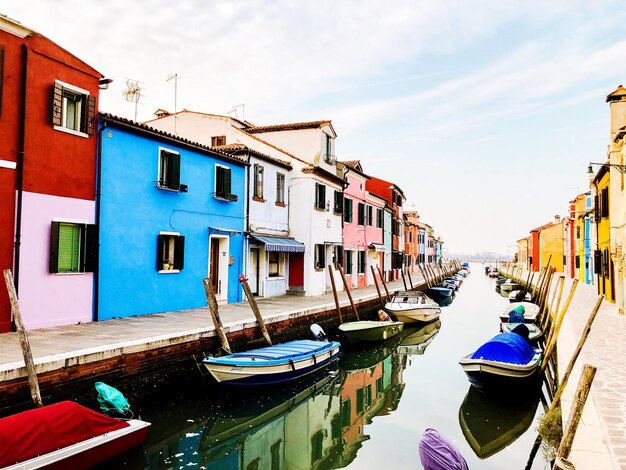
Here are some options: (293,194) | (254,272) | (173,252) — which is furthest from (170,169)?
(293,194)

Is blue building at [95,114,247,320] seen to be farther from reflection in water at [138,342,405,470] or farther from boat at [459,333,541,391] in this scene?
boat at [459,333,541,391]

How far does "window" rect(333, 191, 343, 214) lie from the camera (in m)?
25.9

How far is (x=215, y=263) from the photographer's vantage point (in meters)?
17.9

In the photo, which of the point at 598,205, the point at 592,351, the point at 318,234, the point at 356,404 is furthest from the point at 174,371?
the point at 598,205

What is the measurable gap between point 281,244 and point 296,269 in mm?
2947

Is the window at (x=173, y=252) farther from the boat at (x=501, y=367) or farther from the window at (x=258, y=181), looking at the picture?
the boat at (x=501, y=367)

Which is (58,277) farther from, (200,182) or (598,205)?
(598,205)

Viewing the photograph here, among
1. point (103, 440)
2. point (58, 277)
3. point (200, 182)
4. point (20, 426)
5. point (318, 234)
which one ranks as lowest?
point (103, 440)

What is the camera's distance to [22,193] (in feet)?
36.1

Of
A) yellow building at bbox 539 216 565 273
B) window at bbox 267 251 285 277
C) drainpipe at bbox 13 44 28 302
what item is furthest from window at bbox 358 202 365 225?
yellow building at bbox 539 216 565 273

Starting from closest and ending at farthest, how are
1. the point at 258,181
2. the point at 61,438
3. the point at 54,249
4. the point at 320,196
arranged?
the point at 61,438, the point at 54,249, the point at 258,181, the point at 320,196

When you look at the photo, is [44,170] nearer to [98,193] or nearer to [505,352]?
[98,193]

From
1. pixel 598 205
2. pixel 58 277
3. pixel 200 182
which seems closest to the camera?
pixel 58 277

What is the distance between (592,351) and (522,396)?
187 cm
